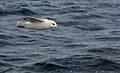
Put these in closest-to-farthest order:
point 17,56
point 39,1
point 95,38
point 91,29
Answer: point 17,56, point 95,38, point 91,29, point 39,1

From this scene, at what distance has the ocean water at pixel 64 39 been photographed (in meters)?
17.2

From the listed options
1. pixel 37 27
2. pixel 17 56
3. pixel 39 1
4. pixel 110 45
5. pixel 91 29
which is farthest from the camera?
pixel 39 1

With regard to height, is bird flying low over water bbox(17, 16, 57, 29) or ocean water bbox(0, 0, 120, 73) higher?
bird flying low over water bbox(17, 16, 57, 29)

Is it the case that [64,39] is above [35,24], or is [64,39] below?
below

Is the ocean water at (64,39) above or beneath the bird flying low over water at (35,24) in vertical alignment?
beneath

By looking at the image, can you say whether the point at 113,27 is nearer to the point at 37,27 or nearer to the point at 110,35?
the point at 110,35

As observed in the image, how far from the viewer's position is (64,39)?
2106cm

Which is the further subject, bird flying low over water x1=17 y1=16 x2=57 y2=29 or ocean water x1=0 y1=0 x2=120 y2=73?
ocean water x1=0 y1=0 x2=120 y2=73

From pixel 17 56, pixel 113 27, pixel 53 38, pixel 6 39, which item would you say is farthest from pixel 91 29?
pixel 17 56

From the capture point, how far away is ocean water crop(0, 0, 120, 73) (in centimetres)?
1720

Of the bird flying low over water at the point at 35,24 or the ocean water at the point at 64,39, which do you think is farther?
the ocean water at the point at 64,39

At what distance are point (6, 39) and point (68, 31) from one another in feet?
10.9

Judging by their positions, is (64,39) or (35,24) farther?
(64,39)

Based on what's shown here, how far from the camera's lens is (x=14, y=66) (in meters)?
16.9
